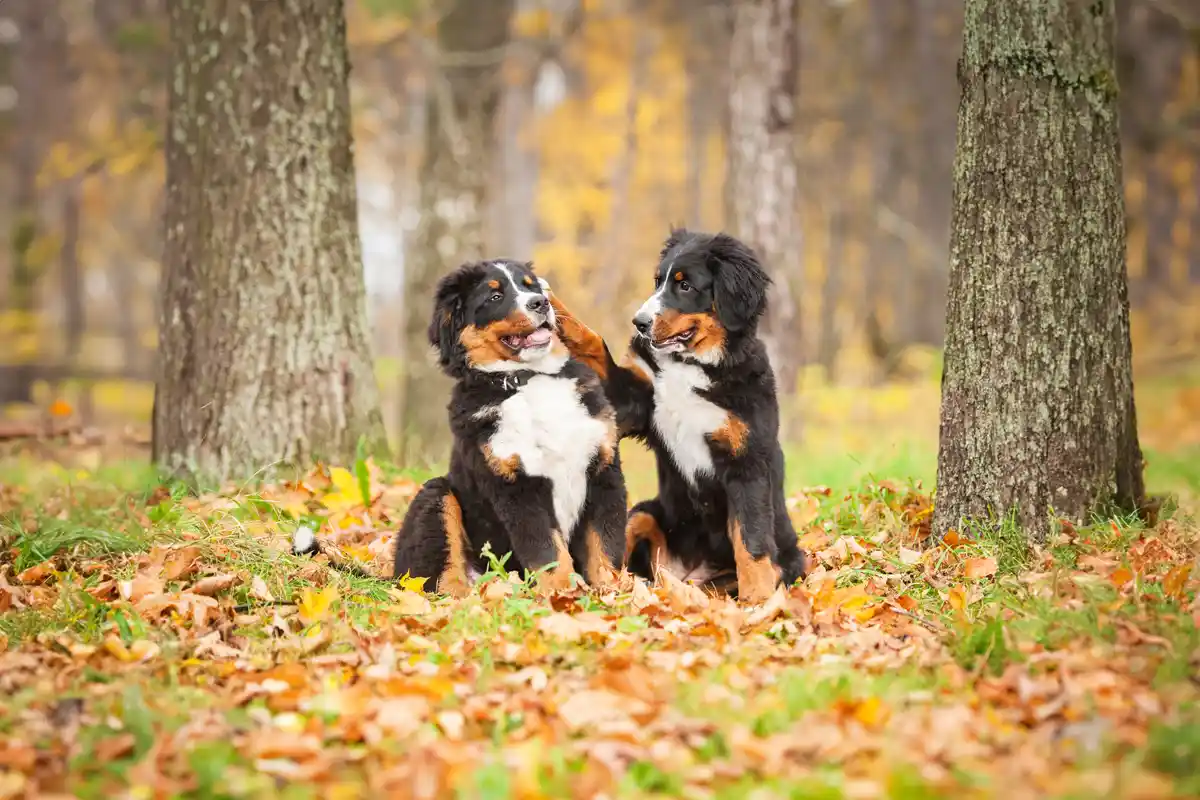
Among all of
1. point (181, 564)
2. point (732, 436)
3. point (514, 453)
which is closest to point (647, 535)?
point (732, 436)

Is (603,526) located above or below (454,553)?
above

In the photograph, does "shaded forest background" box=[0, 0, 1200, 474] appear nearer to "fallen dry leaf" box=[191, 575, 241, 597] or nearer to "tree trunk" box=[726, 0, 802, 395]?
"tree trunk" box=[726, 0, 802, 395]

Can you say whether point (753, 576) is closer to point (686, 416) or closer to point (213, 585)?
point (686, 416)

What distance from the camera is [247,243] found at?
6.67 meters

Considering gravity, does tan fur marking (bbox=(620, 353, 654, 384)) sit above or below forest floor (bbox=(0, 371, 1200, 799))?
above

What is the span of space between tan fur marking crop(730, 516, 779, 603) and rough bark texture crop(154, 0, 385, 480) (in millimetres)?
3148

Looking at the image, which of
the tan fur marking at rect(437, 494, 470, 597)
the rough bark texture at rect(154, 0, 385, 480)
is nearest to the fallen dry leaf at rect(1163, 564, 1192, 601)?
the tan fur marking at rect(437, 494, 470, 597)

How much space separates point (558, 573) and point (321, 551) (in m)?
1.26

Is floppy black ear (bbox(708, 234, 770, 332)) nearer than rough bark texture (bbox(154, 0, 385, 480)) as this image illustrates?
Yes

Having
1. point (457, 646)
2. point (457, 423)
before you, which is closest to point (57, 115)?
point (457, 423)

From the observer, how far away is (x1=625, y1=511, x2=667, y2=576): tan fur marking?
5500 millimetres

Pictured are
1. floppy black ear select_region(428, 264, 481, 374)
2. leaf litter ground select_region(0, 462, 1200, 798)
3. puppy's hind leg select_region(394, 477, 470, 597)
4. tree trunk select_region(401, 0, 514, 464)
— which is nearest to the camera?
leaf litter ground select_region(0, 462, 1200, 798)

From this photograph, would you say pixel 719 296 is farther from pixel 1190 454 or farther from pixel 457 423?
pixel 1190 454

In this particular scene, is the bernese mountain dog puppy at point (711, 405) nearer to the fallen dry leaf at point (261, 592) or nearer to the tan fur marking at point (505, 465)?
the tan fur marking at point (505, 465)
